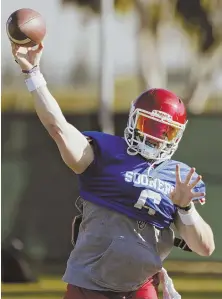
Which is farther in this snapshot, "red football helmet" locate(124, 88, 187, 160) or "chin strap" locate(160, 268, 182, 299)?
"chin strap" locate(160, 268, 182, 299)

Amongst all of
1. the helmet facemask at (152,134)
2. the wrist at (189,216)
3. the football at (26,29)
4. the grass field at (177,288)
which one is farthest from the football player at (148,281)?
the grass field at (177,288)

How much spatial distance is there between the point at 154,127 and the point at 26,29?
1.88 ft

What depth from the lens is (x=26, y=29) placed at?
11.9 ft

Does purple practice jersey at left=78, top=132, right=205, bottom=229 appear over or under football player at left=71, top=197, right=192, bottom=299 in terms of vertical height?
over

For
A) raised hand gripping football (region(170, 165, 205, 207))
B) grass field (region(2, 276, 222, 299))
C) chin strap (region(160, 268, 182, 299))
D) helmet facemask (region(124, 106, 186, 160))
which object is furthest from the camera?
grass field (region(2, 276, 222, 299))

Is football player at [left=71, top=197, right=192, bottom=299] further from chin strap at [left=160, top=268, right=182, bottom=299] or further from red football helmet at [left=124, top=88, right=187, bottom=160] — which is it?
red football helmet at [left=124, top=88, right=187, bottom=160]

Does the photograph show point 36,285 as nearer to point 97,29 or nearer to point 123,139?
point 97,29

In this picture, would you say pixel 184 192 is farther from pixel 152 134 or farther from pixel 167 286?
pixel 167 286

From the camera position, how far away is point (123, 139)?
371 cm

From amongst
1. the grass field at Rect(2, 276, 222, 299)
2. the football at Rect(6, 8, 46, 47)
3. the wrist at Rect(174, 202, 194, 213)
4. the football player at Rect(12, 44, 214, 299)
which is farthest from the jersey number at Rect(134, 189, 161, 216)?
the grass field at Rect(2, 276, 222, 299)

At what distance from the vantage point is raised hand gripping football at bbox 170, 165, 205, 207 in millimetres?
3403

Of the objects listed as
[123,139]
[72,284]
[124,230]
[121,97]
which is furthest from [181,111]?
[121,97]

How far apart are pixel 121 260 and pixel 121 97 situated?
3328mm

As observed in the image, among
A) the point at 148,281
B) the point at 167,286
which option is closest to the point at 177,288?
the point at 167,286
